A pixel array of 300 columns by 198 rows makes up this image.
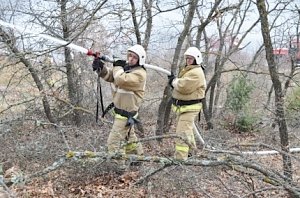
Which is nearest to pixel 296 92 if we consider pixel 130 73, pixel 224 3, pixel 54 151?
pixel 224 3

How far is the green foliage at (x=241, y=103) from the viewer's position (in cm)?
1147

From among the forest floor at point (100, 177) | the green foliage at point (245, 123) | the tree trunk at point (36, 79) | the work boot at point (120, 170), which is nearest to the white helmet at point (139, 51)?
the forest floor at point (100, 177)

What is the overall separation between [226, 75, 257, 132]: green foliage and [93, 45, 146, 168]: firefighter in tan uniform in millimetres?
5795

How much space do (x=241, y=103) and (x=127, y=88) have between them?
6.10 meters

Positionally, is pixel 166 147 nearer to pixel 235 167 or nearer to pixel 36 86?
pixel 36 86

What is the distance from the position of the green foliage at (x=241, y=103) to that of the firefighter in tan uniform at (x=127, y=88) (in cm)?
580

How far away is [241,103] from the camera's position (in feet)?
37.8

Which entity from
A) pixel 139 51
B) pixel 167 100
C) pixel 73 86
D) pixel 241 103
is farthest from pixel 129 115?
pixel 241 103

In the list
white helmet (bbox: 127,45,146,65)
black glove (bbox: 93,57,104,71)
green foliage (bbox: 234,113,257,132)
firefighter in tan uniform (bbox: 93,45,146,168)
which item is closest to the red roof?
green foliage (bbox: 234,113,257,132)

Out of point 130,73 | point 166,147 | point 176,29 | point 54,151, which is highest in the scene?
point 176,29

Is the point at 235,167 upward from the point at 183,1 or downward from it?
downward

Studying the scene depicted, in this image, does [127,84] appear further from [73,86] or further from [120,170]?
[73,86]

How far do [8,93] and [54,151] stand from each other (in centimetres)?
277

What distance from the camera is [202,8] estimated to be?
31.1ft
